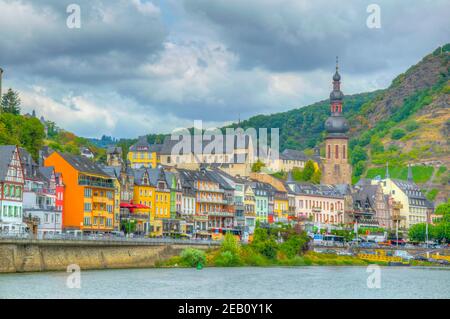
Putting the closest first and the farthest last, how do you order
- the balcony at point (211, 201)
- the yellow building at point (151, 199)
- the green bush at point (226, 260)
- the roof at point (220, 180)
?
the green bush at point (226, 260), the yellow building at point (151, 199), the balcony at point (211, 201), the roof at point (220, 180)

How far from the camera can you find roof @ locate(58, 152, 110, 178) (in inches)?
4813

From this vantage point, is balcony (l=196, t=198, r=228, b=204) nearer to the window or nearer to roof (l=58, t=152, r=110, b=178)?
roof (l=58, t=152, r=110, b=178)

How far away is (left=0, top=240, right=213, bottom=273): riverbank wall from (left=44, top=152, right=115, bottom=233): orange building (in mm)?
11249

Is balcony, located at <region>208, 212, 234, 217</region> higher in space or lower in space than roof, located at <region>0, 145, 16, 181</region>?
lower

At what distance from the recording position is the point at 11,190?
107m

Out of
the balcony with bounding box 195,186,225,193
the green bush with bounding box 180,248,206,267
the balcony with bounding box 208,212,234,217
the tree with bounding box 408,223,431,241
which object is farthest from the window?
the tree with bounding box 408,223,431,241

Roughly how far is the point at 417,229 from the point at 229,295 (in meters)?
107

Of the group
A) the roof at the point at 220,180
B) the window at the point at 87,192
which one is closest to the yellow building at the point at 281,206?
the roof at the point at 220,180

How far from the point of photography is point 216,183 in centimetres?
15750

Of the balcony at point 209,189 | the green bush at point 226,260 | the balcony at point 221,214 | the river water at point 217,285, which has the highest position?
the balcony at point 209,189

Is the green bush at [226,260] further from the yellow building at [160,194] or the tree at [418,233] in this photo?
the tree at [418,233]

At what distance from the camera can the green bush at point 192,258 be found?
115 meters

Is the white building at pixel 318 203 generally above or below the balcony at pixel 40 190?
above

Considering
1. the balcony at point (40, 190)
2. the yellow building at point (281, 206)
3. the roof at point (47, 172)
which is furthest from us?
the yellow building at point (281, 206)
